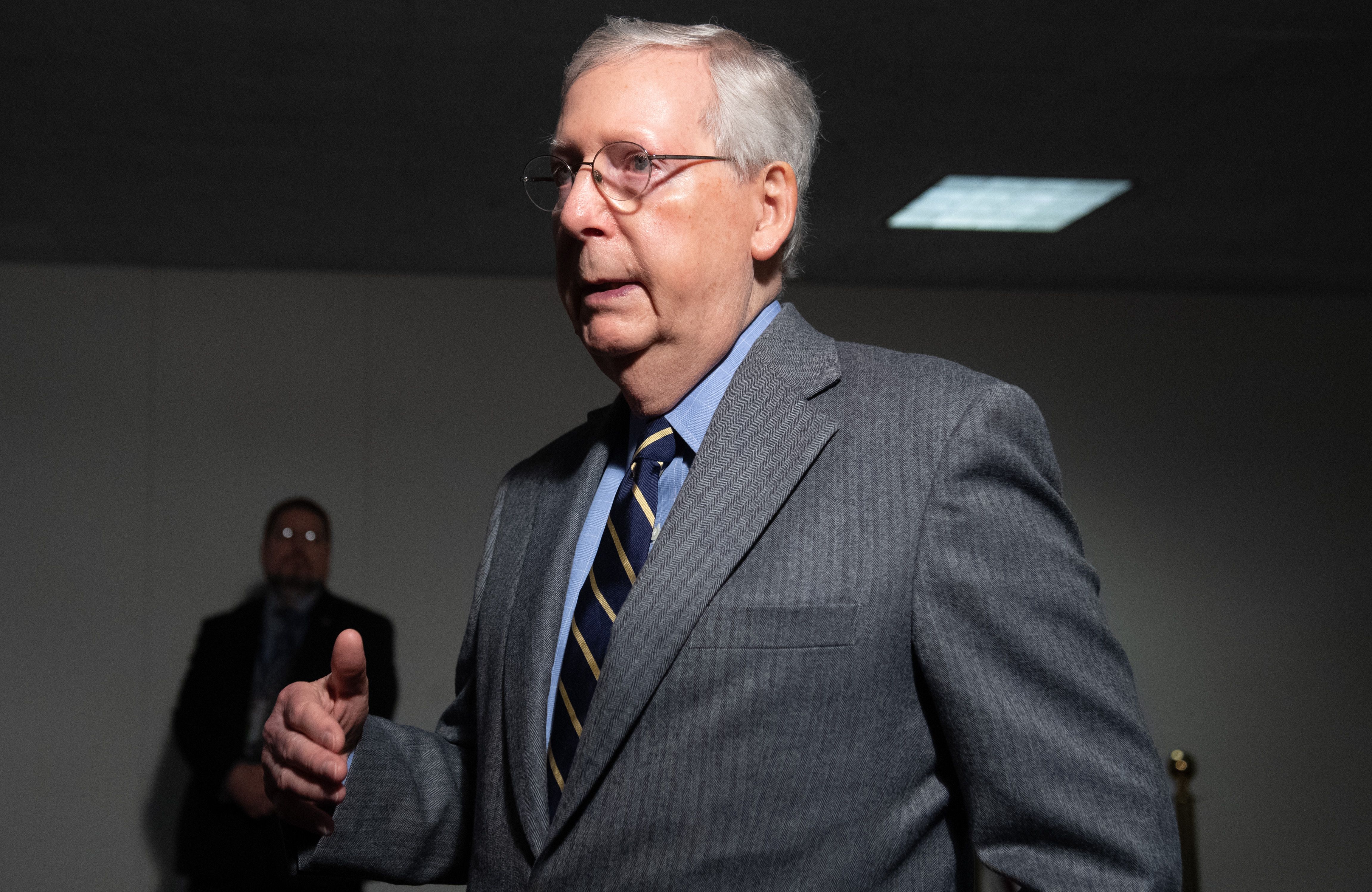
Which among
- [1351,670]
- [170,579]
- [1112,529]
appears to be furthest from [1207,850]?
[170,579]

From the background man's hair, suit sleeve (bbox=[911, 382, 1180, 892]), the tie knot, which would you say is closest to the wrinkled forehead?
the tie knot

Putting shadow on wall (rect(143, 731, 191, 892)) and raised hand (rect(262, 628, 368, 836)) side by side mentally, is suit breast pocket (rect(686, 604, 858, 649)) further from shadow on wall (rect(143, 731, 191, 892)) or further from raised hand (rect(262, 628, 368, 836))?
shadow on wall (rect(143, 731, 191, 892))

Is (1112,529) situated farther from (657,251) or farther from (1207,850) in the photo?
(657,251)

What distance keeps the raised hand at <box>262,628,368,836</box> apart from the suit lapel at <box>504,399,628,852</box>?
15cm

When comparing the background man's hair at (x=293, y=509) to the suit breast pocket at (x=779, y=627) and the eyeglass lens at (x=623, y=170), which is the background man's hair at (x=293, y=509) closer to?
the eyeglass lens at (x=623, y=170)

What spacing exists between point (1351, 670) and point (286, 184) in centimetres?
615

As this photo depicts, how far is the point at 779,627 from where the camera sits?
92 cm

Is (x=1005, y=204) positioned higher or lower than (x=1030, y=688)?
higher

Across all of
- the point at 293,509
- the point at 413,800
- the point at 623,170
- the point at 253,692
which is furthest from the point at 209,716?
the point at 623,170

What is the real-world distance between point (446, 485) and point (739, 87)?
4.69 meters

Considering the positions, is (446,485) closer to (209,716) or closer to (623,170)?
(209,716)

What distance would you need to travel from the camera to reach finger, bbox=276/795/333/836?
3.50 ft

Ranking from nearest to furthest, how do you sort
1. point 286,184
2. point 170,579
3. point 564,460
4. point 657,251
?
point 657,251 → point 564,460 → point 286,184 → point 170,579

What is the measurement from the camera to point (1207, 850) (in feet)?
19.2
